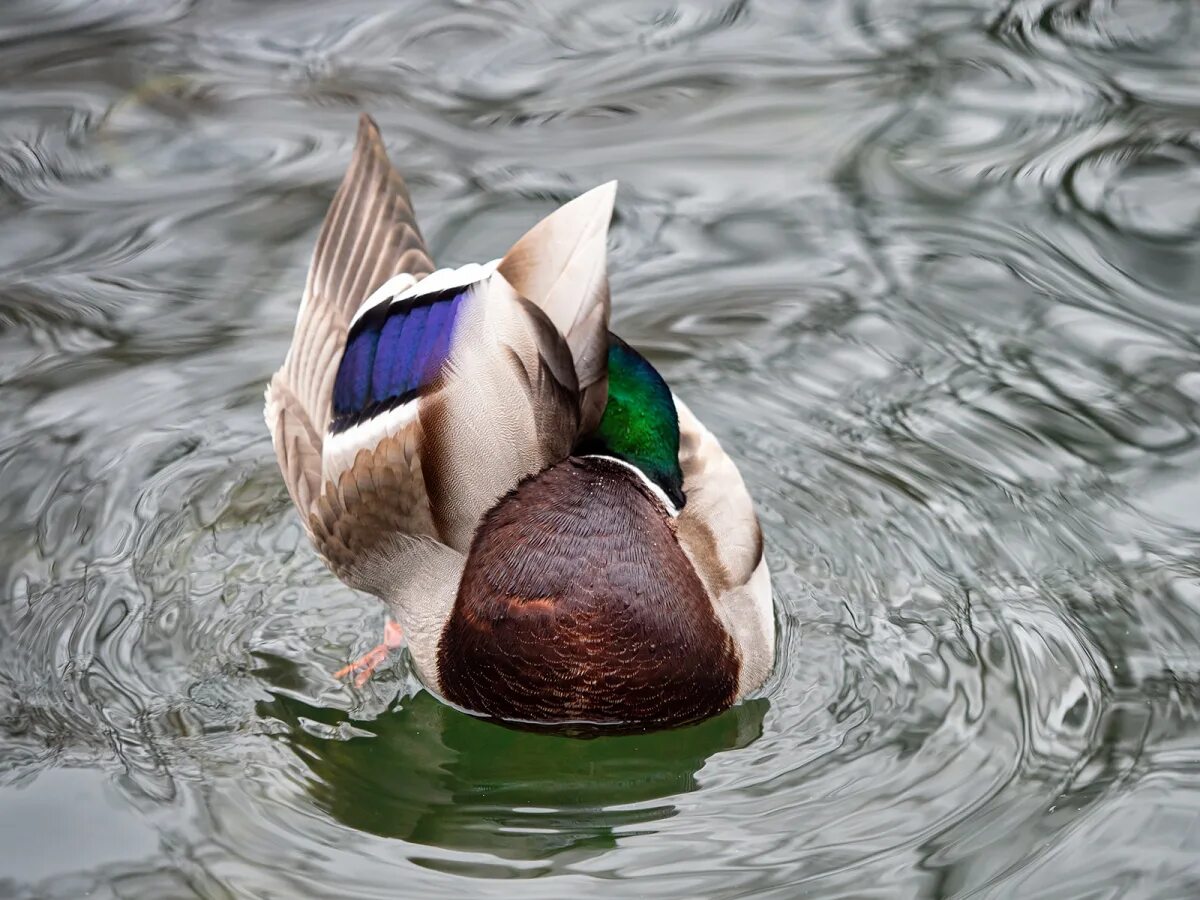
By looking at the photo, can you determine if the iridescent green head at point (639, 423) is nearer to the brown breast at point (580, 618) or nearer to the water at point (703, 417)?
the brown breast at point (580, 618)

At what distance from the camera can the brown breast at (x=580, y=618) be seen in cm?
409

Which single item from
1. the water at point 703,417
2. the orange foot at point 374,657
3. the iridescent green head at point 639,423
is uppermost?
the iridescent green head at point 639,423

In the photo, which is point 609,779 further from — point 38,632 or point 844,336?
point 844,336

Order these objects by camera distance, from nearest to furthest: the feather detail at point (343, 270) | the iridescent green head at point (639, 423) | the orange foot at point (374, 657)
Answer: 1. the iridescent green head at point (639, 423)
2. the orange foot at point (374, 657)
3. the feather detail at point (343, 270)

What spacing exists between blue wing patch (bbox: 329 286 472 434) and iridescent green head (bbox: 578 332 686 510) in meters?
0.38

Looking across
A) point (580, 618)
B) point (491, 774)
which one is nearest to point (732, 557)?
point (580, 618)

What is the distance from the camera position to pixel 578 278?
162 inches

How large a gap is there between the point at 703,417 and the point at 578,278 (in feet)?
4.43

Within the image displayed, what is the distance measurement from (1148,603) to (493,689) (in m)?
1.64

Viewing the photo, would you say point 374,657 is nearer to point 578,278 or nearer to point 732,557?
point 732,557

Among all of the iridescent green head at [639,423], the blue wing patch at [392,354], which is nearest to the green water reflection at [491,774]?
the iridescent green head at [639,423]


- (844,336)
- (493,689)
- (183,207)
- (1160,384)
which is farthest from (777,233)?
(493,689)

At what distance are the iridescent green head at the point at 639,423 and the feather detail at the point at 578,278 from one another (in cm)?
9

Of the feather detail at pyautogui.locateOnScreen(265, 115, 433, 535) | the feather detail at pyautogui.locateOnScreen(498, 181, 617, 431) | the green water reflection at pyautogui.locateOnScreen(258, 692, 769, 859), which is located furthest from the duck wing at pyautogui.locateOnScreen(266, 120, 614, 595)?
the green water reflection at pyautogui.locateOnScreen(258, 692, 769, 859)
